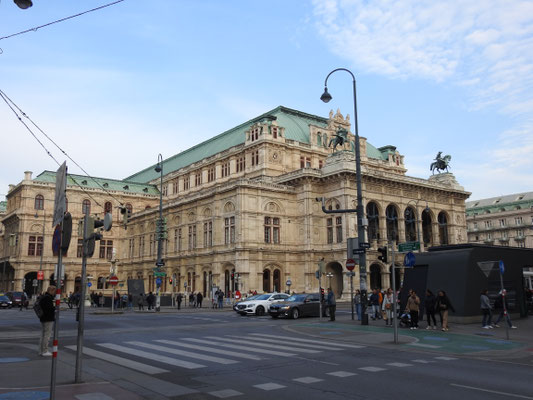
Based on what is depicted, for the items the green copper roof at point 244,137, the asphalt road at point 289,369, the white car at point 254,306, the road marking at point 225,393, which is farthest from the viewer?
the green copper roof at point 244,137

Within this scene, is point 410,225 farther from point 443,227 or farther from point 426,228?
point 443,227

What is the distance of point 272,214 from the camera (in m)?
58.2

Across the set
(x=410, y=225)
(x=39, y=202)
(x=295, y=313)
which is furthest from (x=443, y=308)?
(x=39, y=202)

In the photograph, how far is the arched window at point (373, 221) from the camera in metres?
59.5

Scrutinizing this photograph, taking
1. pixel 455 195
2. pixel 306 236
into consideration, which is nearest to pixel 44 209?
pixel 306 236

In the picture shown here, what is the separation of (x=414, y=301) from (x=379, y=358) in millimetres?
8723

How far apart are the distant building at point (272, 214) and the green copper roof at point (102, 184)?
2.73m

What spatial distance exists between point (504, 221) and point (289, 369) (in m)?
106

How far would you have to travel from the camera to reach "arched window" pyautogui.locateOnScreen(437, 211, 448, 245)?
68894 mm

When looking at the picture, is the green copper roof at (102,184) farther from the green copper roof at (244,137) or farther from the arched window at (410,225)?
the arched window at (410,225)

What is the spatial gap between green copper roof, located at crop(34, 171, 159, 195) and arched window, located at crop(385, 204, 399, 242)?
4831 centimetres

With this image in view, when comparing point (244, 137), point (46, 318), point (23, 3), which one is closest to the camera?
point (23, 3)

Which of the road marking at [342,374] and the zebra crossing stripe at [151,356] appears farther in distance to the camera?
the zebra crossing stripe at [151,356]

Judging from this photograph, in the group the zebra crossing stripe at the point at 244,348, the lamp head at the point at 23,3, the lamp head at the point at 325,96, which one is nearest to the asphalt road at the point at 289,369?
the zebra crossing stripe at the point at 244,348
